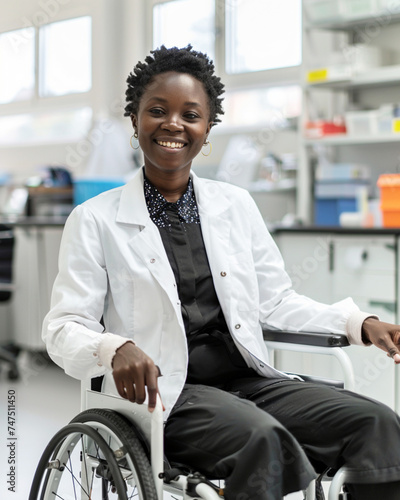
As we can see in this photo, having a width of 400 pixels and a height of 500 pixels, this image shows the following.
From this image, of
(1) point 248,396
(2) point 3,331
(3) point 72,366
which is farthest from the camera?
(2) point 3,331

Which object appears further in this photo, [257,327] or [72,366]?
[257,327]

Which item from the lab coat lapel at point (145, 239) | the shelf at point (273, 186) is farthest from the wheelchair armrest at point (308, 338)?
the shelf at point (273, 186)

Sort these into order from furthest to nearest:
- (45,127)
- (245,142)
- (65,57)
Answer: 1. (45,127)
2. (65,57)
3. (245,142)

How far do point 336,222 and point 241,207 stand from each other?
6.47 feet

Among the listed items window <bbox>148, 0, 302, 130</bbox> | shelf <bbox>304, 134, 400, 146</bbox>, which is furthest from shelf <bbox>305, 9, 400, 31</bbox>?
shelf <bbox>304, 134, 400, 146</bbox>

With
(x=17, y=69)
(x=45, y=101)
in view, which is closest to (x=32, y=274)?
(x=45, y=101)

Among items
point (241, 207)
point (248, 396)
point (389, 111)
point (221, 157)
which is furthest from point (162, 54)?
point (221, 157)

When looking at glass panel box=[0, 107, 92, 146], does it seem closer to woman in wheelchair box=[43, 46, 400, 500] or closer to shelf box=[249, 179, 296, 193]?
shelf box=[249, 179, 296, 193]

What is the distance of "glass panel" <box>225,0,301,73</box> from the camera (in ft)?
13.4

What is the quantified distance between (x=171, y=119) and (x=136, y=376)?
0.56 m

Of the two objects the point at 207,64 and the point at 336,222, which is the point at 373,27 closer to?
the point at 336,222

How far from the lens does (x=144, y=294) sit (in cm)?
134

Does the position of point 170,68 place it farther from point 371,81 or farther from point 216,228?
point 371,81

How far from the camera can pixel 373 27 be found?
11.7 ft
